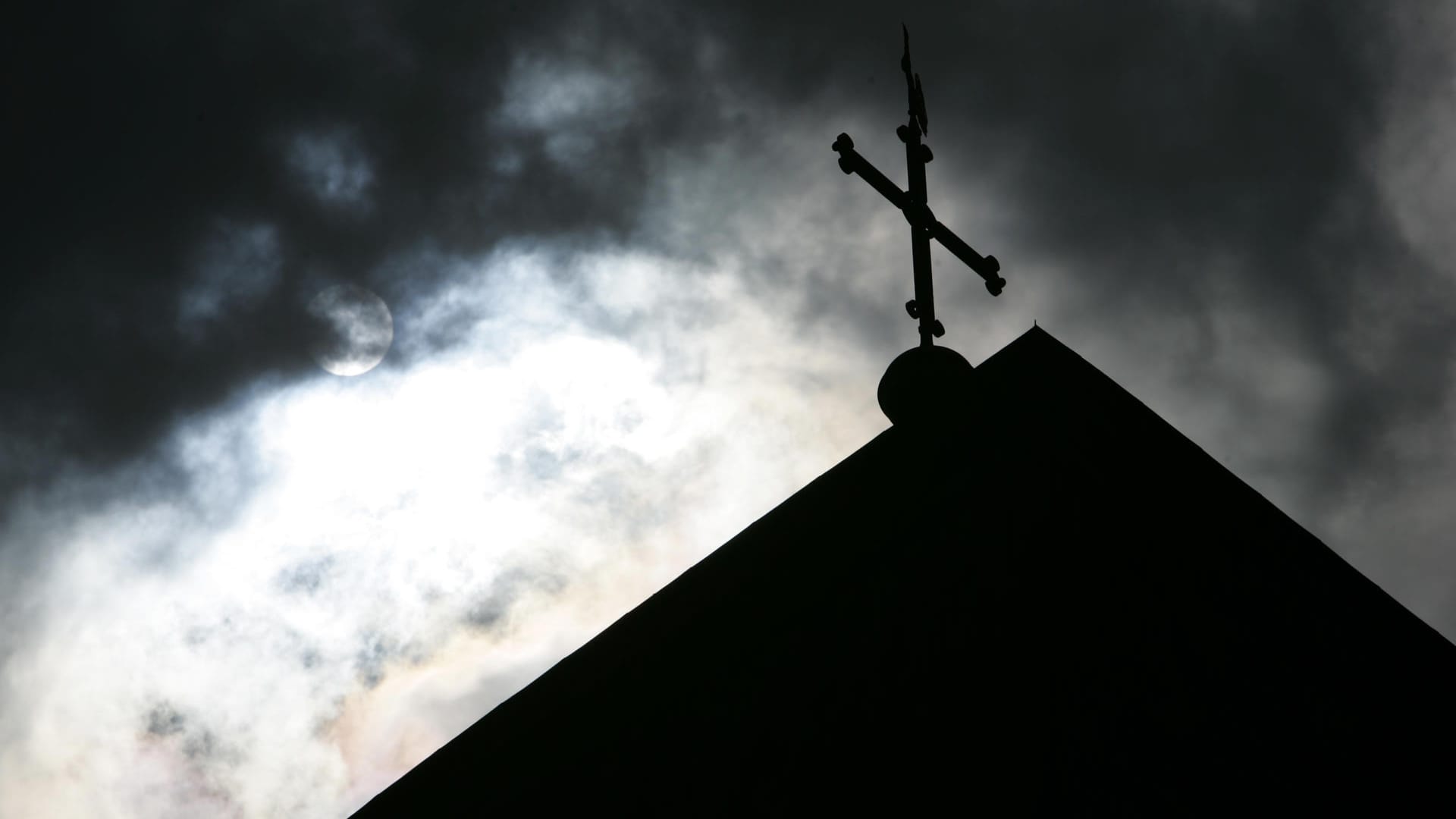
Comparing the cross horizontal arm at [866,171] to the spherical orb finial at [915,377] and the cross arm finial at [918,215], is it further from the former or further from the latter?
the spherical orb finial at [915,377]

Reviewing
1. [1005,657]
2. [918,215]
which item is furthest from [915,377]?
[1005,657]

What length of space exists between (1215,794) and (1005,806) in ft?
2.02

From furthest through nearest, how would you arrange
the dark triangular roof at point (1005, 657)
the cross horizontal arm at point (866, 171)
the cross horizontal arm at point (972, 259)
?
the cross horizontal arm at point (972, 259) < the cross horizontal arm at point (866, 171) < the dark triangular roof at point (1005, 657)

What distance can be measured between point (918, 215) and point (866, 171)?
1.39 feet

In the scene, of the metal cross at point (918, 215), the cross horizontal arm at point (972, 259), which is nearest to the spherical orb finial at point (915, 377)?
the metal cross at point (918, 215)

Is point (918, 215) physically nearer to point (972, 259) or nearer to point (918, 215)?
point (918, 215)

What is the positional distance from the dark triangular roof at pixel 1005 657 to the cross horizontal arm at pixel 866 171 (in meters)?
2.22

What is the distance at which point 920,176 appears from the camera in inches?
238

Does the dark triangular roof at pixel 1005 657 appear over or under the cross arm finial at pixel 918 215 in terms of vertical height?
under

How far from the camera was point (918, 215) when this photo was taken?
19.5 feet

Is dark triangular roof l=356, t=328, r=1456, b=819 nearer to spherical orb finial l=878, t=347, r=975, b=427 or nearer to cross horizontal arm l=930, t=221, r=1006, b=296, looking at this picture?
spherical orb finial l=878, t=347, r=975, b=427

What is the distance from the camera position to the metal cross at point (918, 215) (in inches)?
225

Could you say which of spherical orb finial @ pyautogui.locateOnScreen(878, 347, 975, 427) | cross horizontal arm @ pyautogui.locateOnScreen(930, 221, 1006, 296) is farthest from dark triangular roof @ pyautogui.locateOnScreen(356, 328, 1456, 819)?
cross horizontal arm @ pyautogui.locateOnScreen(930, 221, 1006, 296)

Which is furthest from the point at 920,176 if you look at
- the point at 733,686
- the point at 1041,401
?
the point at 733,686
